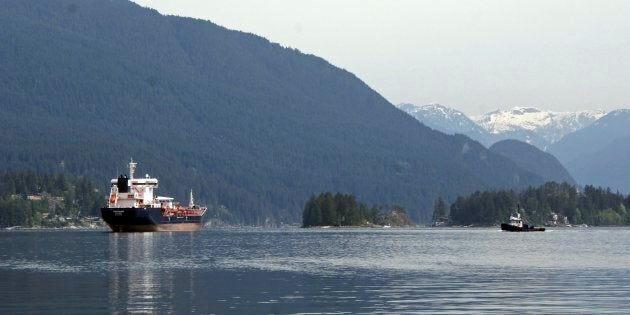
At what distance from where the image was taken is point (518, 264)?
390ft

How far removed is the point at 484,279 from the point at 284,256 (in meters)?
47.9

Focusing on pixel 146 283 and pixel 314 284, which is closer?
pixel 314 284

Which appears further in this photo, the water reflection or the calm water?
the water reflection

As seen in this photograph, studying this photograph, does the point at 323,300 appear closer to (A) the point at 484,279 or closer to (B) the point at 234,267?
(A) the point at 484,279

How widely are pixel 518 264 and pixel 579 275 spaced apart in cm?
1793

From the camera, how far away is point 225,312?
7175 centimetres

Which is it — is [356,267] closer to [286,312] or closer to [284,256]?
[284,256]

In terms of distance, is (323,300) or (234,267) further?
(234,267)

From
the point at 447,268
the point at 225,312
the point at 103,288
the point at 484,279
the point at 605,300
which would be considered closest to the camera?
the point at 225,312

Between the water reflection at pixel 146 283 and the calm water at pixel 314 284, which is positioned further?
the water reflection at pixel 146 283

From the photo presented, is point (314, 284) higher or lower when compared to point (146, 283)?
lower

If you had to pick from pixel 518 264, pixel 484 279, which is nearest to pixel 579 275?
pixel 484 279

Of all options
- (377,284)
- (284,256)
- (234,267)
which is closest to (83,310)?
(377,284)

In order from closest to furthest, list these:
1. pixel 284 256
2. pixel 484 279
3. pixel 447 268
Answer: pixel 484 279 < pixel 447 268 < pixel 284 256
